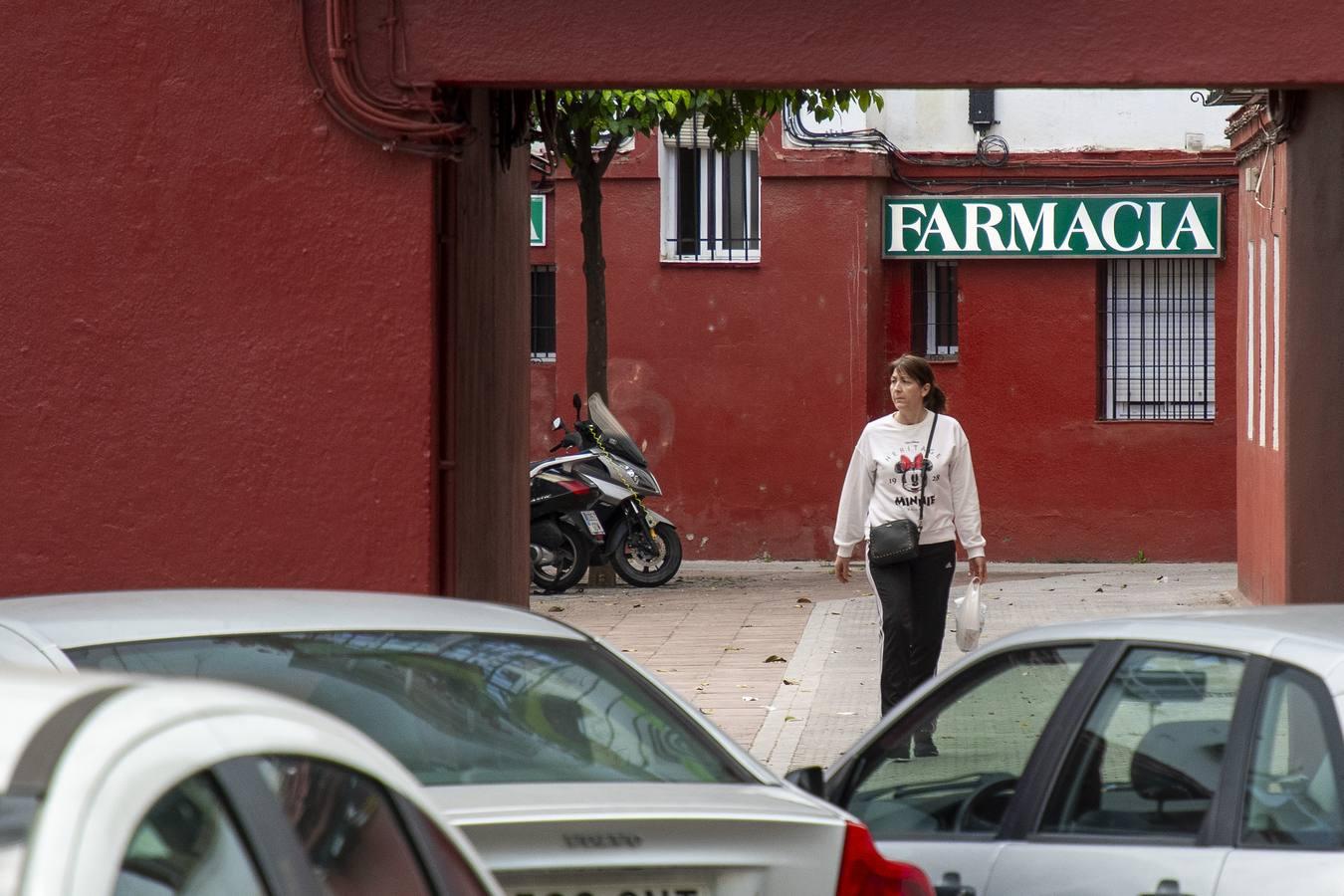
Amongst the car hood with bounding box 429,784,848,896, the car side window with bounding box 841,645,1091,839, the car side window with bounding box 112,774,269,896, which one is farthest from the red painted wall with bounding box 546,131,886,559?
the car side window with bounding box 112,774,269,896

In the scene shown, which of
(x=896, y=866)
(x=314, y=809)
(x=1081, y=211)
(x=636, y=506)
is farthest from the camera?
(x=1081, y=211)

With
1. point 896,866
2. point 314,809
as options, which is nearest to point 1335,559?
point 896,866

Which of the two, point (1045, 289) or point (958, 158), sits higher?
point (958, 158)

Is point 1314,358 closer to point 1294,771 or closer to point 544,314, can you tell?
point 1294,771

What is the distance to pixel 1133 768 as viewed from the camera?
4.46 m

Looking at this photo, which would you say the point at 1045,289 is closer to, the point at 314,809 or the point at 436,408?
the point at 436,408

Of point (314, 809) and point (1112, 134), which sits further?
point (1112, 134)

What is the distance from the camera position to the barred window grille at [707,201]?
21.7m

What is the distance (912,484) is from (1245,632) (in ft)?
16.0

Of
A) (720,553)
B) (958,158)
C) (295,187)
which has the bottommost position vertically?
(720,553)

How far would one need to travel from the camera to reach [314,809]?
2498 millimetres

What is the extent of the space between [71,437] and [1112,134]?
50.0ft

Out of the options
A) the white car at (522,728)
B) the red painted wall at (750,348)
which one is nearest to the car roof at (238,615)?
the white car at (522,728)

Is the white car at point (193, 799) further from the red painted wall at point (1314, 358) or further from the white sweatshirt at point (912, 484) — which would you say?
the red painted wall at point (1314, 358)
